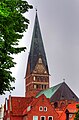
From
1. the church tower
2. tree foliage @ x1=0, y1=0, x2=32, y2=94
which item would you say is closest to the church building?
the church tower

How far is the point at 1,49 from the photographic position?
17.8 m

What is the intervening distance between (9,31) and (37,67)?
447ft

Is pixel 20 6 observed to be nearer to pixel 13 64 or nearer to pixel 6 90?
pixel 13 64

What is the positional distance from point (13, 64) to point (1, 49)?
2.04m

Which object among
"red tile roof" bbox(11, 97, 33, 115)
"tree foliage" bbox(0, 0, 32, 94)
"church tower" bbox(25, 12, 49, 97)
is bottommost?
"tree foliage" bbox(0, 0, 32, 94)

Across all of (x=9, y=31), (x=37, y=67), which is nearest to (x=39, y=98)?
(x=9, y=31)

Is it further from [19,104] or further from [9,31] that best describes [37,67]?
[9,31]

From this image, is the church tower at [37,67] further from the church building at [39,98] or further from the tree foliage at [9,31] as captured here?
the tree foliage at [9,31]

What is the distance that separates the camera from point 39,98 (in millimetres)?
82938

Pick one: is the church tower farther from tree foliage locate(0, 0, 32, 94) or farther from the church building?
tree foliage locate(0, 0, 32, 94)

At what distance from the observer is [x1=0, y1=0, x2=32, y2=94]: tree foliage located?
16469 millimetres

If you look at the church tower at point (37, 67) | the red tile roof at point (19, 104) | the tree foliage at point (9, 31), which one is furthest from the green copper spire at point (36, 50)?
the tree foliage at point (9, 31)

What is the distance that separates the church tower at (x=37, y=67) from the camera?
152 metres

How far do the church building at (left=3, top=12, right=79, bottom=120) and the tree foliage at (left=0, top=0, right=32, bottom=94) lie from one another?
62.1 m
